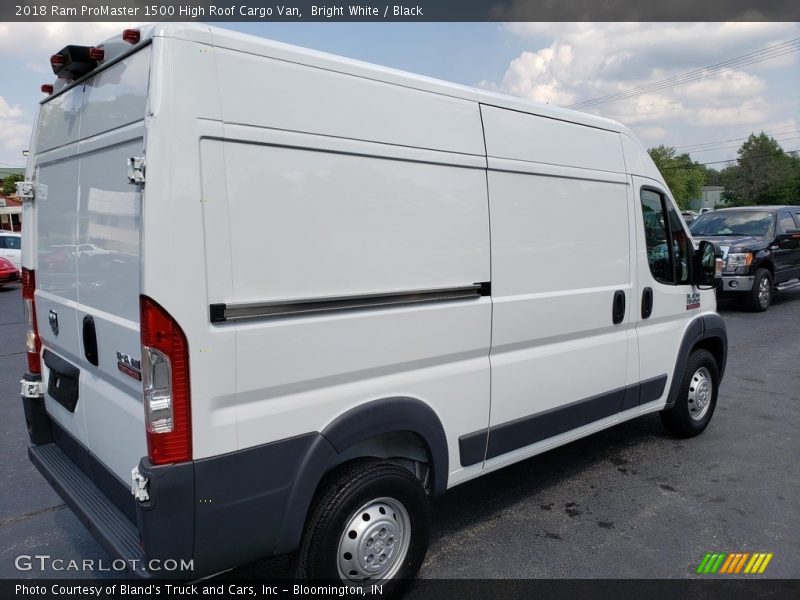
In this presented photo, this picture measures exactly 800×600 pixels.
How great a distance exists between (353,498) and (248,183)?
139 centimetres

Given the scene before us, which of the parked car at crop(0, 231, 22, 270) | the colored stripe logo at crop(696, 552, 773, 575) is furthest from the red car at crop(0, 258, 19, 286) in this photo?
the colored stripe logo at crop(696, 552, 773, 575)

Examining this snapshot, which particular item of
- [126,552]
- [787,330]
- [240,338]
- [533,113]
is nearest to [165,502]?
[126,552]

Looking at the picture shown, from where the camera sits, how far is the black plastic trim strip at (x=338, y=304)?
236cm

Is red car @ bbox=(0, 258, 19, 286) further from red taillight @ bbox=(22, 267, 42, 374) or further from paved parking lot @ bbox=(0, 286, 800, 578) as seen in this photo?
red taillight @ bbox=(22, 267, 42, 374)

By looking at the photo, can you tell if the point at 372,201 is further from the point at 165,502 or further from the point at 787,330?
the point at 787,330

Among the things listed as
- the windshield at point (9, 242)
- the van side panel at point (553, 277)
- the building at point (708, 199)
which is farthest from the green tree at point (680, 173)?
the van side panel at point (553, 277)

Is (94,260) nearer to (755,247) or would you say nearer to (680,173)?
(755,247)

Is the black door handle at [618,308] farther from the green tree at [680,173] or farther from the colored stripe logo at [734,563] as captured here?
the green tree at [680,173]

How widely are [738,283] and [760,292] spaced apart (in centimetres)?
62

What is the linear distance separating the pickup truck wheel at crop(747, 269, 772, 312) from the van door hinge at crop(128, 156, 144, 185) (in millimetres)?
11968

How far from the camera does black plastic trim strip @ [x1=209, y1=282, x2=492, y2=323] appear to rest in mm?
2355

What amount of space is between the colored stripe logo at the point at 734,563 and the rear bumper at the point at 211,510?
7.20 ft

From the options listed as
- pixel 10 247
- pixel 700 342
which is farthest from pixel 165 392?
pixel 10 247

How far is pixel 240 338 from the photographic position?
2377mm
